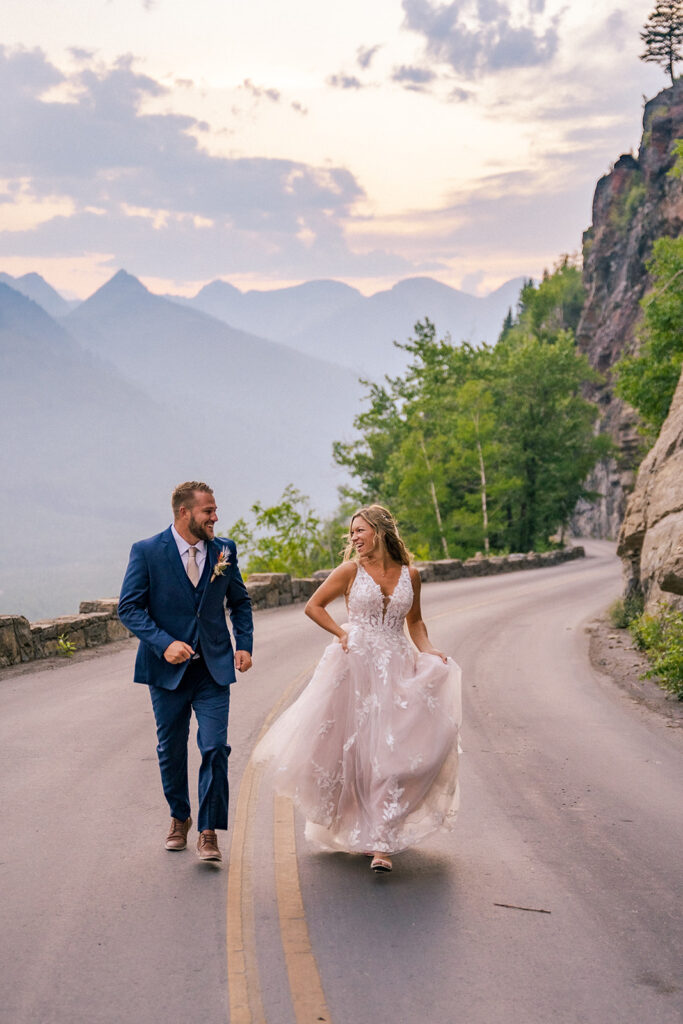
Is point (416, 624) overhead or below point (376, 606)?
below

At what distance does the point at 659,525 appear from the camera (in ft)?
56.4

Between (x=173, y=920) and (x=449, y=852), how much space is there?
1.94 m

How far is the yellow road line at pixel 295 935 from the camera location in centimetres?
430

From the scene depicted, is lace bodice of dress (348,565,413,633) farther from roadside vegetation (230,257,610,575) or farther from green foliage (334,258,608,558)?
green foliage (334,258,608,558)

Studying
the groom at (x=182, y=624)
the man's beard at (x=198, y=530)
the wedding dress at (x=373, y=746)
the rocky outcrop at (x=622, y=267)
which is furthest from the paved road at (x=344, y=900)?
the rocky outcrop at (x=622, y=267)

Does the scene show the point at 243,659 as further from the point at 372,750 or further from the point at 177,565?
the point at 372,750

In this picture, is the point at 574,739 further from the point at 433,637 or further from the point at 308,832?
the point at 433,637

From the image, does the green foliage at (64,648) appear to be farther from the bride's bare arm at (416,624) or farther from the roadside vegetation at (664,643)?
the bride's bare arm at (416,624)

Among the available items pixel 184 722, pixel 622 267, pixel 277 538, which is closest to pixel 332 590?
pixel 184 722

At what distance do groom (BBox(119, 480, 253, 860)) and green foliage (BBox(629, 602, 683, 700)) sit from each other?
7818 mm

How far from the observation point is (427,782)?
20.0ft

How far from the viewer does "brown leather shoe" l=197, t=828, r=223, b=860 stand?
6.17 m

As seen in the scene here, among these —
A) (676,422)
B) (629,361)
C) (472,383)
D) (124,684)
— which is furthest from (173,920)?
(472,383)

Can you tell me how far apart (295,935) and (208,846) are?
4.11ft
